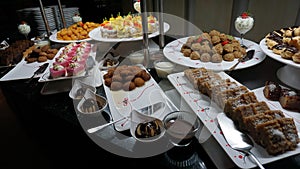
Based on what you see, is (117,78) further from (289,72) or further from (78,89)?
(289,72)

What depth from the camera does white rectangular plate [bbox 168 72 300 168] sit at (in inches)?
25.0

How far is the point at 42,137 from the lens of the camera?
158 cm

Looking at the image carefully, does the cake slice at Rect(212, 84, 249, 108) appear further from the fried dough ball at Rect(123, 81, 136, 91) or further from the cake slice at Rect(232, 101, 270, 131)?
the fried dough ball at Rect(123, 81, 136, 91)

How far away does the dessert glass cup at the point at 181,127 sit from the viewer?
2.32 feet

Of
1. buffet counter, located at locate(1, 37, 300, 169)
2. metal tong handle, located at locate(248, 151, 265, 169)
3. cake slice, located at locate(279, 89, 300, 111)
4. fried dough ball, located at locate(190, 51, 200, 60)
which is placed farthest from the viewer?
fried dough ball, located at locate(190, 51, 200, 60)

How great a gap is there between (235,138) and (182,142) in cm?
17

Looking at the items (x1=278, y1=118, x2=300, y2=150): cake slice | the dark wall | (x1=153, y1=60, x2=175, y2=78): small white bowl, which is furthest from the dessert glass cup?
the dark wall

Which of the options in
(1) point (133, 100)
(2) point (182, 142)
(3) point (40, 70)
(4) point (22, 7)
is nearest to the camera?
(2) point (182, 142)

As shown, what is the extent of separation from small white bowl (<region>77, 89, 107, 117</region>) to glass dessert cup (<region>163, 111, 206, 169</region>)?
0.98ft

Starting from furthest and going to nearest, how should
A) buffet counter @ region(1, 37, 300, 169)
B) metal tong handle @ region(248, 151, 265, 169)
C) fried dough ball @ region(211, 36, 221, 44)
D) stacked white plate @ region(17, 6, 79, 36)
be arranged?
stacked white plate @ region(17, 6, 79, 36) → fried dough ball @ region(211, 36, 221, 44) → buffet counter @ region(1, 37, 300, 169) → metal tong handle @ region(248, 151, 265, 169)

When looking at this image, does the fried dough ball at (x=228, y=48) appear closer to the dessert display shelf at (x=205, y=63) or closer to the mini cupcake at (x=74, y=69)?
the dessert display shelf at (x=205, y=63)

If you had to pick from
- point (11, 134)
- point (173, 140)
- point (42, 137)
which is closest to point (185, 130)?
point (173, 140)

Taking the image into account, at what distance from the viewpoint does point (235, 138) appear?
688mm

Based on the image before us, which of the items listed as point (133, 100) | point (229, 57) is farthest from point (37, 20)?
point (229, 57)
